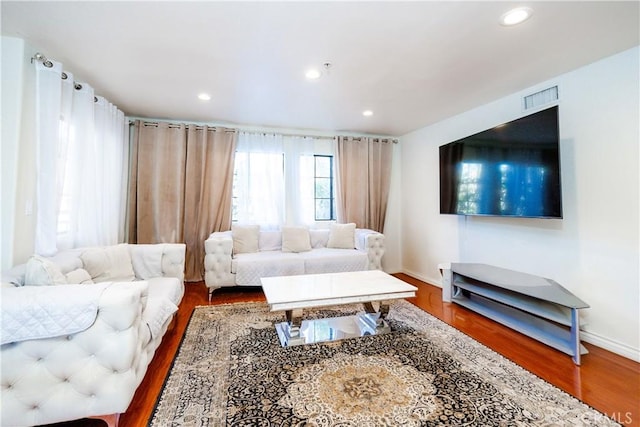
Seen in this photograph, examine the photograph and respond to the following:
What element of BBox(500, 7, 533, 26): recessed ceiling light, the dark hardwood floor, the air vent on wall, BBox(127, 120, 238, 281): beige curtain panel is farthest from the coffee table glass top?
the air vent on wall

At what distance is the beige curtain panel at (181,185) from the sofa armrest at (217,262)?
2.39 ft

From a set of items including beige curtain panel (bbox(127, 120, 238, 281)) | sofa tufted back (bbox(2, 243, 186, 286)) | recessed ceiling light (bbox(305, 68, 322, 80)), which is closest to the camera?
recessed ceiling light (bbox(305, 68, 322, 80))

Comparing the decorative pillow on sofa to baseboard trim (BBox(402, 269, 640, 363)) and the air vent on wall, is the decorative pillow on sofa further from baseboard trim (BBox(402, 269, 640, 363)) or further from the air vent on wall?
the air vent on wall

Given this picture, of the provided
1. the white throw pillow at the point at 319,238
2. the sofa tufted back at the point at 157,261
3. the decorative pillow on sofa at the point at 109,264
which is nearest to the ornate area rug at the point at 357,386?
the sofa tufted back at the point at 157,261

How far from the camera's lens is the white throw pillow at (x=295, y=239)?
3.94 m

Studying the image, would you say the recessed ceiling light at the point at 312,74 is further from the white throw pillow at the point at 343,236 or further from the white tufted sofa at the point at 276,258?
the white throw pillow at the point at 343,236

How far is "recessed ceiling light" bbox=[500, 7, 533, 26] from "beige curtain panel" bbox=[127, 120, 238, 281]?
337 cm

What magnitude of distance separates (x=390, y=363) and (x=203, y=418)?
1235mm

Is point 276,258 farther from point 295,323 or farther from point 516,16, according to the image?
point 516,16

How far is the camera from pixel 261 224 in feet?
14.0

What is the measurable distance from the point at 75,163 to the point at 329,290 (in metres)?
2.63

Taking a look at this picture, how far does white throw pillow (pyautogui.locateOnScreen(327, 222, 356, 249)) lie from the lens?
412 centimetres

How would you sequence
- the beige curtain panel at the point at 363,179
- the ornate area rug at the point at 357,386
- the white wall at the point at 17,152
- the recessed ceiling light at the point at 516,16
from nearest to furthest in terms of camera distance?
1. the ornate area rug at the point at 357,386
2. the recessed ceiling light at the point at 516,16
3. the white wall at the point at 17,152
4. the beige curtain panel at the point at 363,179

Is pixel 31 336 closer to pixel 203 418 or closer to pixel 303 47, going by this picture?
pixel 203 418
